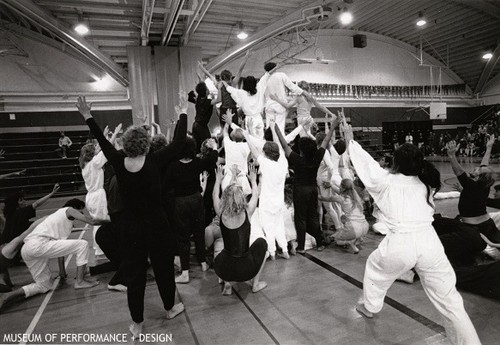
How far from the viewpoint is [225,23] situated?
12.6 m

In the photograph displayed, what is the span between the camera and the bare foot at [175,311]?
9.93ft

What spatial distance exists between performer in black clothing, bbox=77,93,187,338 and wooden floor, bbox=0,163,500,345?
0.55 m

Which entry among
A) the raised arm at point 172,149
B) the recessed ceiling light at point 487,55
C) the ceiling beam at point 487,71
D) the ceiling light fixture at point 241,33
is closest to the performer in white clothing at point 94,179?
the raised arm at point 172,149

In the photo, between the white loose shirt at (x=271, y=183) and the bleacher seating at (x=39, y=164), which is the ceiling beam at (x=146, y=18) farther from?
the white loose shirt at (x=271, y=183)

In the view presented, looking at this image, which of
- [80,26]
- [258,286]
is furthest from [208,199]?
[80,26]

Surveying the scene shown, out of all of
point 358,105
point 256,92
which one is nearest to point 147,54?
point 256,92

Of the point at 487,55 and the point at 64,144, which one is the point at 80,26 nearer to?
the point at 64,144

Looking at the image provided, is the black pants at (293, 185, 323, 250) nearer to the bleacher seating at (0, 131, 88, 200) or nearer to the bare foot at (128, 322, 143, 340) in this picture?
the bare foot at (128, 322, 143, 340)

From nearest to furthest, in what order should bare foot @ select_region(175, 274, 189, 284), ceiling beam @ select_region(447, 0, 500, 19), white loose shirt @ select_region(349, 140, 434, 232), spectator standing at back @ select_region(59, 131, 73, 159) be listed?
white loose shirt @ select_region(349, 140, 434, 232) → bare foot @ select_region(175, 274, 189, 284) → spectator standing at back @ select_region(59, 131, 73, 159) → ceiling beam @ select_region(447, 0, 500, 19)

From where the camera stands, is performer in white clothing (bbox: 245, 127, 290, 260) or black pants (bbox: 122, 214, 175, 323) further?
performer in white clothing (bbox: 245, 127, 290, 260)

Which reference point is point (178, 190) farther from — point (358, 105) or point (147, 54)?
point (358, 105)

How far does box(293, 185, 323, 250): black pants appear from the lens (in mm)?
4520

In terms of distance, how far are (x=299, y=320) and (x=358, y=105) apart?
1854cm

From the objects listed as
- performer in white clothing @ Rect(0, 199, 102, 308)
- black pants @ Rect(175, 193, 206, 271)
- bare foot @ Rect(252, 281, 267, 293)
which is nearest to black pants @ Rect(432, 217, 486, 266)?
bare foot @ Rect(252, 281, 267, 293)
